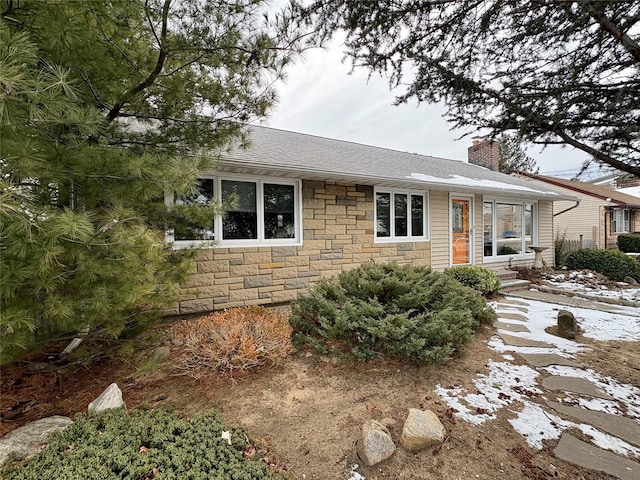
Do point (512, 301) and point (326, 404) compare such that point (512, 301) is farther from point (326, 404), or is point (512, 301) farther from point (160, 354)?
point (160, 354)

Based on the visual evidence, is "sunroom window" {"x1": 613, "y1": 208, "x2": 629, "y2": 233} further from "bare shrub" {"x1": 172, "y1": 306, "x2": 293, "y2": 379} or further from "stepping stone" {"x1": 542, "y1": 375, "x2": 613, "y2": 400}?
"bare shrub" {"x1": 172, "y1": 306, "x2": 293, "y2": 379}

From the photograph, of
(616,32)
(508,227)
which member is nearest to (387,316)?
(616,32)

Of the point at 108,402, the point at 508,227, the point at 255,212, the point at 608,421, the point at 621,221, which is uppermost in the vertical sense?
the point at 621,221

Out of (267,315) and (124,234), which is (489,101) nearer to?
(124,234)

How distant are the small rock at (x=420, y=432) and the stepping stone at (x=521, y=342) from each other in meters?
2.53

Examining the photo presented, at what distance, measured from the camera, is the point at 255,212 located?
541cm

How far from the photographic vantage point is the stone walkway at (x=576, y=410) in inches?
79.6

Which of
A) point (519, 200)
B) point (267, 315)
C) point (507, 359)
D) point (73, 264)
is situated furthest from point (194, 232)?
point (519, 200)

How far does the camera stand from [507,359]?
3.60 m

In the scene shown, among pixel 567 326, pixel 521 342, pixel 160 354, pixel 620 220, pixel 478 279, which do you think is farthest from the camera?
pixel 620 220

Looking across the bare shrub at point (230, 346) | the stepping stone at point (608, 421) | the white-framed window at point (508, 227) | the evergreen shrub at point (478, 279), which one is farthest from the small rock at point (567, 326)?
the white-framed window at point (508, 227)

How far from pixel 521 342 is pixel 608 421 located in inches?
68.2

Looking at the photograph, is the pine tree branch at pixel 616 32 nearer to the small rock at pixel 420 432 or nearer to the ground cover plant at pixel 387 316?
the ground cover plant at pixel 387 316

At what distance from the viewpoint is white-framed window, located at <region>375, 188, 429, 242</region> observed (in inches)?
273
